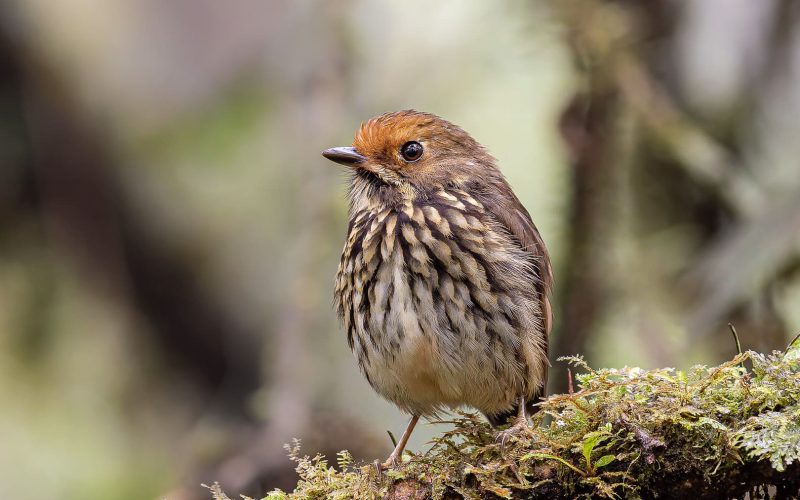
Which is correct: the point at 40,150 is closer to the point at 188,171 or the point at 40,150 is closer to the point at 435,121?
the point at 188,171

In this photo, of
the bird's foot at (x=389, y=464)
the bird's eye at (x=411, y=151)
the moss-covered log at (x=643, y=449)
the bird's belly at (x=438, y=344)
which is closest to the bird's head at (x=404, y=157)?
the bird's eye at (x=411, y=151)

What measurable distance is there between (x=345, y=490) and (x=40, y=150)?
3.38 m

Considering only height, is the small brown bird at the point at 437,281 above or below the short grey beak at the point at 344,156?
below

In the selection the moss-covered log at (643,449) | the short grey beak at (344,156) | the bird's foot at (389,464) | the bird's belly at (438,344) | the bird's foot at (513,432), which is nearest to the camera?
the moss-covered log at (643,449)

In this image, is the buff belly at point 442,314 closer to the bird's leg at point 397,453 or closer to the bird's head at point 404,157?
the bird's leg at point 397,453

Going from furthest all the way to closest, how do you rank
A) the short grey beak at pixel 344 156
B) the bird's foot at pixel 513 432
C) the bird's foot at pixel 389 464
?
the short grey beak at pixel 344 156
the bird's foot at pixel 389 464
the bird's foot at pixel 513 432

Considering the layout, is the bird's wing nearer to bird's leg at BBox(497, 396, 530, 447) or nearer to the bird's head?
the bird's head

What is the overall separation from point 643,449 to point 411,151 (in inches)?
60.8

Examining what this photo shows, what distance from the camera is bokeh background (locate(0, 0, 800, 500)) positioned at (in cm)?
362

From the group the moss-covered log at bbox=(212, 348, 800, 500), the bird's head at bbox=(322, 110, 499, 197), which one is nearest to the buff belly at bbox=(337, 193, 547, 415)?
the bird's head at bbox=(322, 110, 499, 197)

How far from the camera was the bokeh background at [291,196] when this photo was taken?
362 cm

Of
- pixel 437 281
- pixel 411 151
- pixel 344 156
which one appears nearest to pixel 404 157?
pixel 411 151

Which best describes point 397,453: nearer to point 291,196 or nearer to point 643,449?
point 643,449

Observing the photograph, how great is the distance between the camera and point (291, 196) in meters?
4.64
